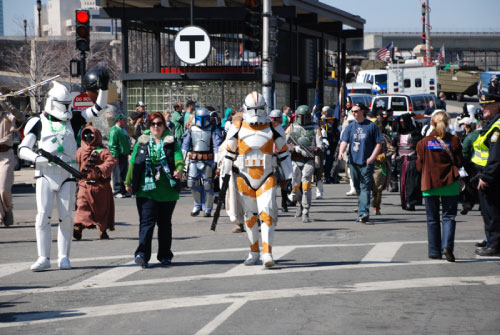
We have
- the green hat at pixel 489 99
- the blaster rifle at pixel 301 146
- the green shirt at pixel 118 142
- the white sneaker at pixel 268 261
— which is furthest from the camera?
the green shirt at pixel 118 142

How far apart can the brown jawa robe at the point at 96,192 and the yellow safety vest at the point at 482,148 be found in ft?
17.6

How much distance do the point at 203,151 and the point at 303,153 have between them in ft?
6.01

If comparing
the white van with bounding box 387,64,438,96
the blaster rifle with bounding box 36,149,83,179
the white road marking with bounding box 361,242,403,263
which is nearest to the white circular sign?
the white road marking with bounding box 361,242,403,263

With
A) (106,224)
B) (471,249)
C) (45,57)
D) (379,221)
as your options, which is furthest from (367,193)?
(45,57)

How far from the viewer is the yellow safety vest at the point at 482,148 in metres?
11.0

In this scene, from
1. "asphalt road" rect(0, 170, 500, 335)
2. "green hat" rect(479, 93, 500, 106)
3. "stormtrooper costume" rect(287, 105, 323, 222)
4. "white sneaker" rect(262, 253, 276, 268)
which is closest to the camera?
"asphalt road" rect(0, 170, 500, 335)

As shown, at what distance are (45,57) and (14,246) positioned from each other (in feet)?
167

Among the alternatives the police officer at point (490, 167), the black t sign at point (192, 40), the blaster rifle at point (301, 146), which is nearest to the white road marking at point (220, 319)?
the police officer at point (490, 167)

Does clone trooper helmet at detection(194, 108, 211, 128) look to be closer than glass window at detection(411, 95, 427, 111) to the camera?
Yes

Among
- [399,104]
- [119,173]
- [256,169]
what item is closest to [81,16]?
[119,173]

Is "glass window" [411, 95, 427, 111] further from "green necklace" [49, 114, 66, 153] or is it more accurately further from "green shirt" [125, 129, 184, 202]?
"green necklace" [49, 114, 66, 153]

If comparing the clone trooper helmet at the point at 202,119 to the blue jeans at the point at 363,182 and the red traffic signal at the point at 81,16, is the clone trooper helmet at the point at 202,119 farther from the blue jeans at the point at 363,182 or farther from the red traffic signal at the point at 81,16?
the red traffic signal at the point at 81,16

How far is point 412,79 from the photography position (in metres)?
49.5

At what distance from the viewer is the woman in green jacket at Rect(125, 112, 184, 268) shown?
10.6 metres
